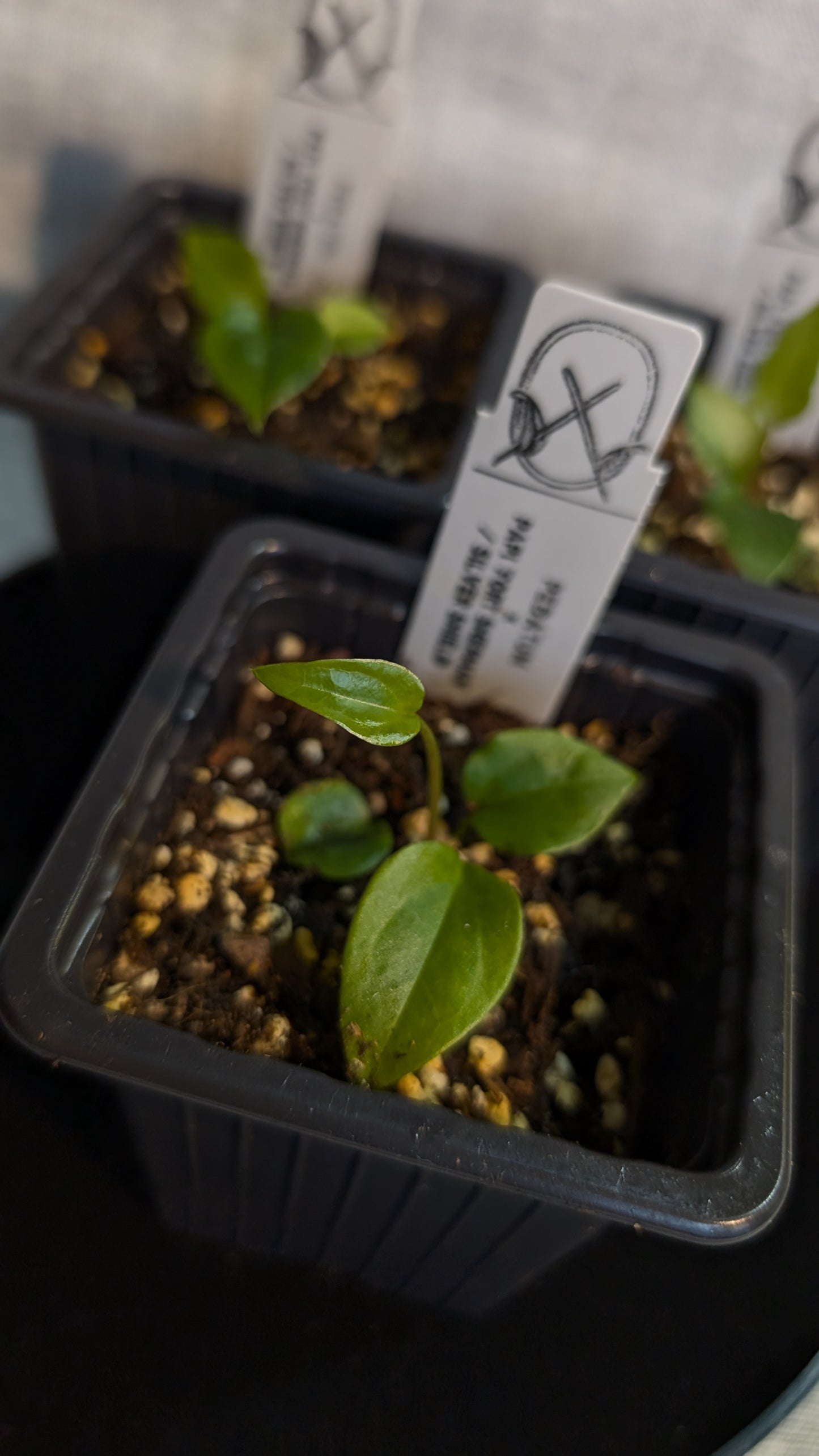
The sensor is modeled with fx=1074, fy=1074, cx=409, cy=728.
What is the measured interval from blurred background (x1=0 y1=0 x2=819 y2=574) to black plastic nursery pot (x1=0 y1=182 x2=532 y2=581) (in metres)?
0.11

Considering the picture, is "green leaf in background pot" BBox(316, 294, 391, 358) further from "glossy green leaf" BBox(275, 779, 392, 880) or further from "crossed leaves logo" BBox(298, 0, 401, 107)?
"glossy green leaf" BBox(275, 779, 392, 880)

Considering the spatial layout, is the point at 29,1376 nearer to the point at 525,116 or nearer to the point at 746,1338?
the point at 746,1338

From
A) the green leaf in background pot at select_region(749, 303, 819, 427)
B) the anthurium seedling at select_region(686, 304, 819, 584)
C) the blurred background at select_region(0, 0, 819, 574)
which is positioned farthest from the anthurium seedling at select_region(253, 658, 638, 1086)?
the blurred background at select_region(0, 0, 819, 574)

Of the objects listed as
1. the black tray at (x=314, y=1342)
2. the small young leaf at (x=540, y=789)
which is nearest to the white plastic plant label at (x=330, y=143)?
the small young leaf at (x=540, y=789)

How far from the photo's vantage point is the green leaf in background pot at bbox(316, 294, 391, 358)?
0.77 metres

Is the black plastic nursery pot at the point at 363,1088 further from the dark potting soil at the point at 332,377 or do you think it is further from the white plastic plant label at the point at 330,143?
the white plastic plant label at the point at 330,143

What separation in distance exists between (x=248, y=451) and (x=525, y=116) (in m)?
0.40

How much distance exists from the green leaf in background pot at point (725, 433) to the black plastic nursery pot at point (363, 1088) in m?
0.19

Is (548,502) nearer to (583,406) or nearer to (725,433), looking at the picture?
(583,406)

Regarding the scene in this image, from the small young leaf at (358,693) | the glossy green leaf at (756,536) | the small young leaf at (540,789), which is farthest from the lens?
the glossy green leaf at (756,536)

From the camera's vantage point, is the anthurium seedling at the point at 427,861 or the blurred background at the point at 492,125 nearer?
the anthurium seedling at the point at 427,861

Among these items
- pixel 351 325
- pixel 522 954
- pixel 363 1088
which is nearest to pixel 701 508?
pixel 351 325

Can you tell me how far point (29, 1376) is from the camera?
Result: 0.43m

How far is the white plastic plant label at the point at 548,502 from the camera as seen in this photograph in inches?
17.4
